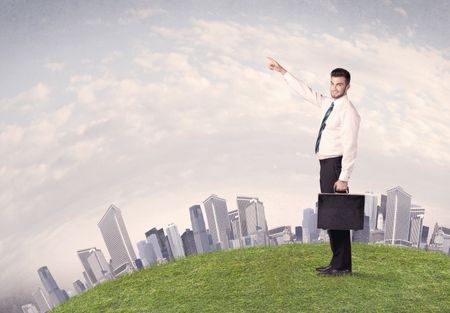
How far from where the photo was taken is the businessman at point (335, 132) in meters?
8.14

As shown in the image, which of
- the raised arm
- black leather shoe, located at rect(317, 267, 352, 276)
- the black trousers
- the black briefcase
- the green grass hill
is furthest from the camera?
black leather shoe, located at rect(317, 267, 352, 276)

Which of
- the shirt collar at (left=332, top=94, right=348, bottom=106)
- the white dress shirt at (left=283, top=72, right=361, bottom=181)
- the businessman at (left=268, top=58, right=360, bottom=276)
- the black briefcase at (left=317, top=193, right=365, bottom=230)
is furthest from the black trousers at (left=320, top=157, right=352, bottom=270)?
the shirt collar at (left=332, top=94, right=348, bottom=106)

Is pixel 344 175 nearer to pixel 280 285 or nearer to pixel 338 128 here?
pixel 338 128

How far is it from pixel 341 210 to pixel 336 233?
2.01 ft

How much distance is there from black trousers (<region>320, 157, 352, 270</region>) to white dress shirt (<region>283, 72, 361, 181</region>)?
102 mm

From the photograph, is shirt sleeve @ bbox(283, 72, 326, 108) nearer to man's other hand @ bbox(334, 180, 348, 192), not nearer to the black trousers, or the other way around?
the black trousers

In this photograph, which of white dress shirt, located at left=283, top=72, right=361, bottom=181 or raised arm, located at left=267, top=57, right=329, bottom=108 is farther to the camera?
raised arm, located at left=267, top=57, right=329, bottom=108

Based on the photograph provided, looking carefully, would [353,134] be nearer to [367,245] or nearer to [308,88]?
[308,88]

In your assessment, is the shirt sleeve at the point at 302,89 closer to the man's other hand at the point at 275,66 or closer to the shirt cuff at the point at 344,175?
the man's other hand at the point at 275,66

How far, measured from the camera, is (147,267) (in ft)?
37.3

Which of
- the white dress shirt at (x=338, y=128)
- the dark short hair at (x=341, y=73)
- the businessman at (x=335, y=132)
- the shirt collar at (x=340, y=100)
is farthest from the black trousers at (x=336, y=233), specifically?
the dark short hair at (x=341, y=73)

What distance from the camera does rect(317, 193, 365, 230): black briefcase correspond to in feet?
26.9

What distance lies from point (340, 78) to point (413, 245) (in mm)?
4785

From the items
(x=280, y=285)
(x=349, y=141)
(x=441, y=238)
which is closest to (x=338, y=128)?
(x=349, y=141)
